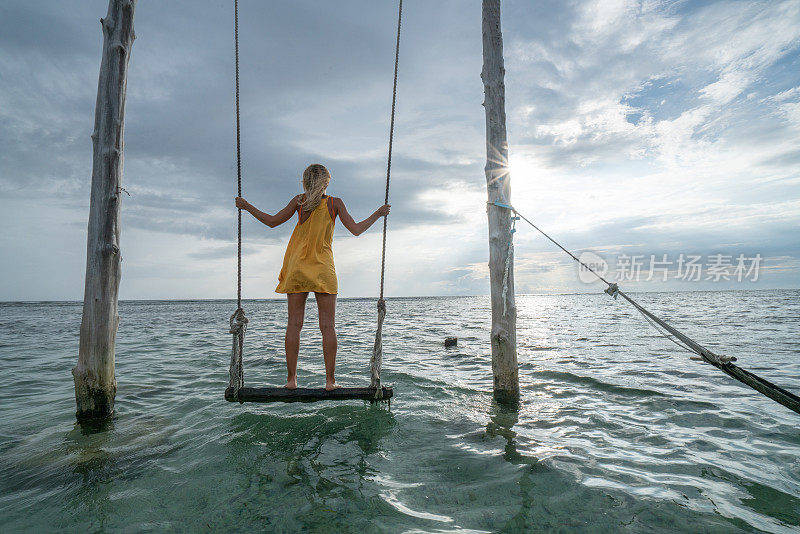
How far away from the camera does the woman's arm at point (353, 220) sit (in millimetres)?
4656

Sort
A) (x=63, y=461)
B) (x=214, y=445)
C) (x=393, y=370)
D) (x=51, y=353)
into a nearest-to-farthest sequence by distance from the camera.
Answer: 1. (x=63, y=461)
2. (x=214, y=445)
3. (x=393, y=370)
4. (x=51, y=353)

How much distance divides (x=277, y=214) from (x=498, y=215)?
10.2 ft

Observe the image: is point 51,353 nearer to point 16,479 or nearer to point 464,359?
point 16,479

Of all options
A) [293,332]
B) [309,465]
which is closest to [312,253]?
[293,332]

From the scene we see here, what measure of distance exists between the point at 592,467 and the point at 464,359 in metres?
6.25

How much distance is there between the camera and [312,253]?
4465 millimetres

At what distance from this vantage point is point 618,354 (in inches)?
422

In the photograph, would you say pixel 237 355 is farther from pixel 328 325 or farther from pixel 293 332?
pixel 328 325

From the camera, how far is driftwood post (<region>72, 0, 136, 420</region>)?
503 cm

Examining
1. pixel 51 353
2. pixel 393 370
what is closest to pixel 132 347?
pixel 51 353

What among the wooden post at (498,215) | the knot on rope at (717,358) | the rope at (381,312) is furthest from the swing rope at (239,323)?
the knot on rope at (717,358)

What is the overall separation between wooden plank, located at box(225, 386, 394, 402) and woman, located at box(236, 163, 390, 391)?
99mm

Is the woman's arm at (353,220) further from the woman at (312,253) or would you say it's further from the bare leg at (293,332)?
the bare leg at (293,332)

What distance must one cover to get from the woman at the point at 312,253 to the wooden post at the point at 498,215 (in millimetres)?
1927
